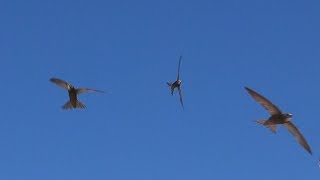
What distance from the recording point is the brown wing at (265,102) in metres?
35.3

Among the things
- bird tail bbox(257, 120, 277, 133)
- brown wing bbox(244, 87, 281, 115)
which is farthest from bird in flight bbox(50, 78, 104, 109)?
brown wing bbox(244, 87, 281, 115)

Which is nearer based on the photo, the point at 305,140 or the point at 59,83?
the point at 305,140

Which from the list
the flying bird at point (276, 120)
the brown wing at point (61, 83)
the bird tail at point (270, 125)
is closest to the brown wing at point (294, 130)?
the flying bird at point (276, 120)

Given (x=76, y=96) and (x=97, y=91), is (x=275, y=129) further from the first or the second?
(x=76, y=96)

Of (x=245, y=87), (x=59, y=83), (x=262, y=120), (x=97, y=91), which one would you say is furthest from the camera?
(x=59, y=83)

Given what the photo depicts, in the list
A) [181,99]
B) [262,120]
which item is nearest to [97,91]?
[181,99]

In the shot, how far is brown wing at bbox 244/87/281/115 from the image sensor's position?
3534 cm

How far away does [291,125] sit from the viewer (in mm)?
38781

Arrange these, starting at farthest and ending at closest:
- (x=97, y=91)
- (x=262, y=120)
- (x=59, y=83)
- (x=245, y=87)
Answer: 1. (x=59, y=83)
2. (x=97, y=91)
3. (x=262, y=120)
4. (x=245, y=87)

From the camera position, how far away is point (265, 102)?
3628 centimetres

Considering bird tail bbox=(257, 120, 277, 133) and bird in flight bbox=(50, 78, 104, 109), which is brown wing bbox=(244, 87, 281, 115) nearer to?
bird tail bbox=(257, 120, 277, 133)

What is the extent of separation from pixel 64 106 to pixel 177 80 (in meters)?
6.45

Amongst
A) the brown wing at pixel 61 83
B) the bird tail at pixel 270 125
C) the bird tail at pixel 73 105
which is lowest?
the bird tail at pixel 270 125

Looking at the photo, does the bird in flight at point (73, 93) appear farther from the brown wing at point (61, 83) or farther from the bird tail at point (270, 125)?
the bird tail at point (270, 125)
